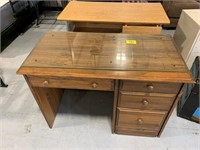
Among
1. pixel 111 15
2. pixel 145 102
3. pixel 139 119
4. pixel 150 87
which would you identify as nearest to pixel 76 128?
pixel 139 119

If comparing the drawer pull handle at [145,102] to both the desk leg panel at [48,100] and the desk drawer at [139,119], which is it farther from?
the desk leg panel at [48,100]

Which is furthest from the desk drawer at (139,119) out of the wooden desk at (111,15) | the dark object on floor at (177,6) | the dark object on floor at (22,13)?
the dark object on floor at (22,13)

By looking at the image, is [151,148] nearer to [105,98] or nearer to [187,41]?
[105,98]

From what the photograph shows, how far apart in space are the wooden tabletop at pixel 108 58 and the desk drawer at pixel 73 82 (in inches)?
2.5

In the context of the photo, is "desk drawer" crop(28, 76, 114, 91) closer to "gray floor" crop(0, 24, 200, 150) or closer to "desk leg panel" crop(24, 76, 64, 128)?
"desk leg panel" crop(24, 76, 64, 128)

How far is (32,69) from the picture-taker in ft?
3.13

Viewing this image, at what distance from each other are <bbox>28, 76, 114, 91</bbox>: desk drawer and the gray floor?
616 millimetres

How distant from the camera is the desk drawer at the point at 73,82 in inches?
38.0

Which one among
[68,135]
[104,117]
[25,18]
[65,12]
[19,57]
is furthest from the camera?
[25,18]

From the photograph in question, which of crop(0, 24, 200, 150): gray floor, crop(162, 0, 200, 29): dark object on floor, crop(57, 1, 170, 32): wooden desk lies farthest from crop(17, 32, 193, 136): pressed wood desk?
crop(162, 0, 200, 29): dark object on floor

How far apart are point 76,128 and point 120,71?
2.72 ft

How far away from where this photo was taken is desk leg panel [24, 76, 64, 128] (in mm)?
1157

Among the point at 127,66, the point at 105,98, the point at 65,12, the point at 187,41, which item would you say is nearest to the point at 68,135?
the point at 105,98

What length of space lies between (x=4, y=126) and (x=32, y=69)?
35.6 inches
